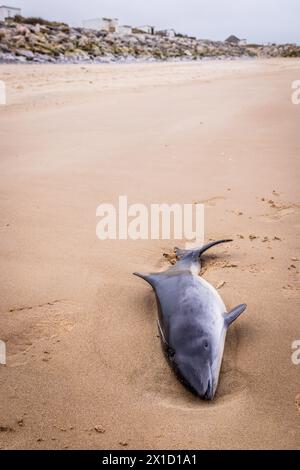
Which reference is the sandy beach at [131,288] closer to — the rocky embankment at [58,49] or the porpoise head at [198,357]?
the porpoise head at [198,357]

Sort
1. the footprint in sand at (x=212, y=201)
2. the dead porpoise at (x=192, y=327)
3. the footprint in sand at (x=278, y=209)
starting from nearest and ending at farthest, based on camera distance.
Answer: the dead porpoise at (x=192, y=327) < the footprint in sand at (x=278, y=209) < the footprint in sand at (x=212, y=201)

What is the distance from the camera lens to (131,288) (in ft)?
7.91

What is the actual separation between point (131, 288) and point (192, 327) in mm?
699

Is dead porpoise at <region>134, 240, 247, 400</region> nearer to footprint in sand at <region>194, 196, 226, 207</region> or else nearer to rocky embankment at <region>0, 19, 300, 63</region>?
footprint in sand at <region>194, 196, 226, 207</region>

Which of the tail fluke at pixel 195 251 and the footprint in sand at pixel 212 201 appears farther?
the footprint in sand at pixel 212 201

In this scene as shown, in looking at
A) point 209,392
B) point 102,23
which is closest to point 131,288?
point 209,392

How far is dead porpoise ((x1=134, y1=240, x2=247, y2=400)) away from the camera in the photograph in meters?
1.65

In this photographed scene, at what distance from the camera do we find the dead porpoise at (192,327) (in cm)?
165

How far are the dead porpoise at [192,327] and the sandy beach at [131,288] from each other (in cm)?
7

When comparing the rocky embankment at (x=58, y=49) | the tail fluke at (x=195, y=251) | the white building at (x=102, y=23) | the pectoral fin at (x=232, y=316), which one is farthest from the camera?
the white building at (x=102, y=23)

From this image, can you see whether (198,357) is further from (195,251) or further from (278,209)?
(278,209)

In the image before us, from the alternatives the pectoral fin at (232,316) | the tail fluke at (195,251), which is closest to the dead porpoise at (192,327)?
the pectoral fin at (232,316)

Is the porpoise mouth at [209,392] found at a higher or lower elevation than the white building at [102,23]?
lower

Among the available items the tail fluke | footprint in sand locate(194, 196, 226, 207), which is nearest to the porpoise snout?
the tail fluke
